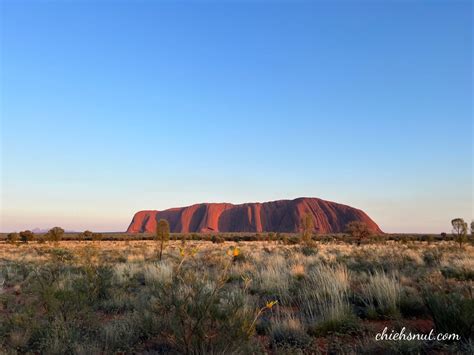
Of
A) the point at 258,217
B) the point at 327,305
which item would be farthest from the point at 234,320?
the point at 258,217

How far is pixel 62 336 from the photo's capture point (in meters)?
5.07

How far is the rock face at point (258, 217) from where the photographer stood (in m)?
130

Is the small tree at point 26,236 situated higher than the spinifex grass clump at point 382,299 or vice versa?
the small tree at point 26,236

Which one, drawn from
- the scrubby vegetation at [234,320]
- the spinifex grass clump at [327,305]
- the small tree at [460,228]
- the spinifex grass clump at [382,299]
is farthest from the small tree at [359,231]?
the spinifex grass clump at [382,299]

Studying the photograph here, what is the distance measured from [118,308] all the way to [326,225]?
125 meters

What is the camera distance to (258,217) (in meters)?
141

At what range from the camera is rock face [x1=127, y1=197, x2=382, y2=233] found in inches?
5108

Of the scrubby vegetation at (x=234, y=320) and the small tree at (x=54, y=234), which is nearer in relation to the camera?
the scrubby vegetation at (x=234, y=320)

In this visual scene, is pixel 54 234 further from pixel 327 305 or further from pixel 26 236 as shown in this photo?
pixel 327 305

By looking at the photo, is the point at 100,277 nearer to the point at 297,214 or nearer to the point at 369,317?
the point at 369,317

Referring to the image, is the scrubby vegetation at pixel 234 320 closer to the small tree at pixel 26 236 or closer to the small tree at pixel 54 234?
the small tree at pixel 54 234

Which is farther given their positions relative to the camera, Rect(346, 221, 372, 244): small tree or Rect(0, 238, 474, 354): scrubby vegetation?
Rect(346, 221, 372, 244): small tree

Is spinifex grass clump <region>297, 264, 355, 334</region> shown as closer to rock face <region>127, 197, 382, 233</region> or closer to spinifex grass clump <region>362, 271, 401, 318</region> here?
spinifex grass clump <region>362, 271, 401, 318</region>

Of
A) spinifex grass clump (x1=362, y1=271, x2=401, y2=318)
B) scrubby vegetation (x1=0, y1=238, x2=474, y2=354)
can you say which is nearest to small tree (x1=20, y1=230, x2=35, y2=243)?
scrubby vegetation (x1=0, y1=238, x2=474, y2=354)
